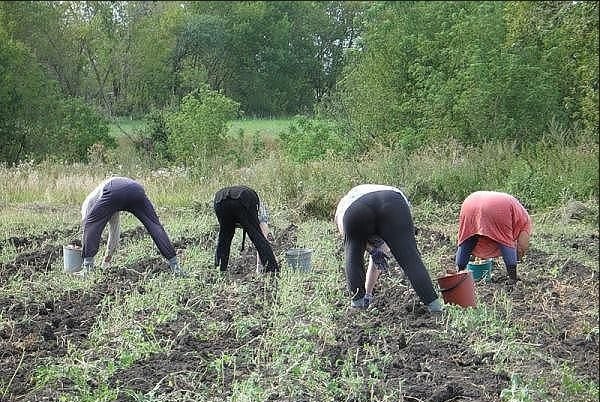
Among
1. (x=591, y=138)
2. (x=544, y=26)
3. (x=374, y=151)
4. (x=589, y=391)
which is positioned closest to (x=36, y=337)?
(x=589, y=391)

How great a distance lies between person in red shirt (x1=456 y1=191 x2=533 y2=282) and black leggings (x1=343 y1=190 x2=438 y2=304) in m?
1.54

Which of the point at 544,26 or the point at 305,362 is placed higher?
the point at 544,26

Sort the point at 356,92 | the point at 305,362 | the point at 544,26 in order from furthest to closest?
the point at 356,92
the point at 544,26
the point at 305,362

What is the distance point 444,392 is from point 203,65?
37759mm

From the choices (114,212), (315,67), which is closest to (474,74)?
(114,212)

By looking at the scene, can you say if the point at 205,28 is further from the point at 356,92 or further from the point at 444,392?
the point at 444,392

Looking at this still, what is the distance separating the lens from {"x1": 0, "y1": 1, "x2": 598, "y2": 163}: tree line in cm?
1806

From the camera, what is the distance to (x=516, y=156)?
15.8 metres

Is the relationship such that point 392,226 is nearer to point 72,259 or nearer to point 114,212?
point 114,212

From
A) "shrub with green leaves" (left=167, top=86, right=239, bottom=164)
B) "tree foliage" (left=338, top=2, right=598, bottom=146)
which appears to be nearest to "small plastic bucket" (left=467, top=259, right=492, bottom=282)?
"tree foliage" (left=338, top=2, right=598, bottom=146)

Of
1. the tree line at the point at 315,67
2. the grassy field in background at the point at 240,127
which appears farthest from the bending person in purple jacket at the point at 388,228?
the grassy field in background at the point at 240,127

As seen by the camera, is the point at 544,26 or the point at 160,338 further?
the point at 544,26

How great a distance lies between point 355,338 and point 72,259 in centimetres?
382

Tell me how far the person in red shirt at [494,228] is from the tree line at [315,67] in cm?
982
